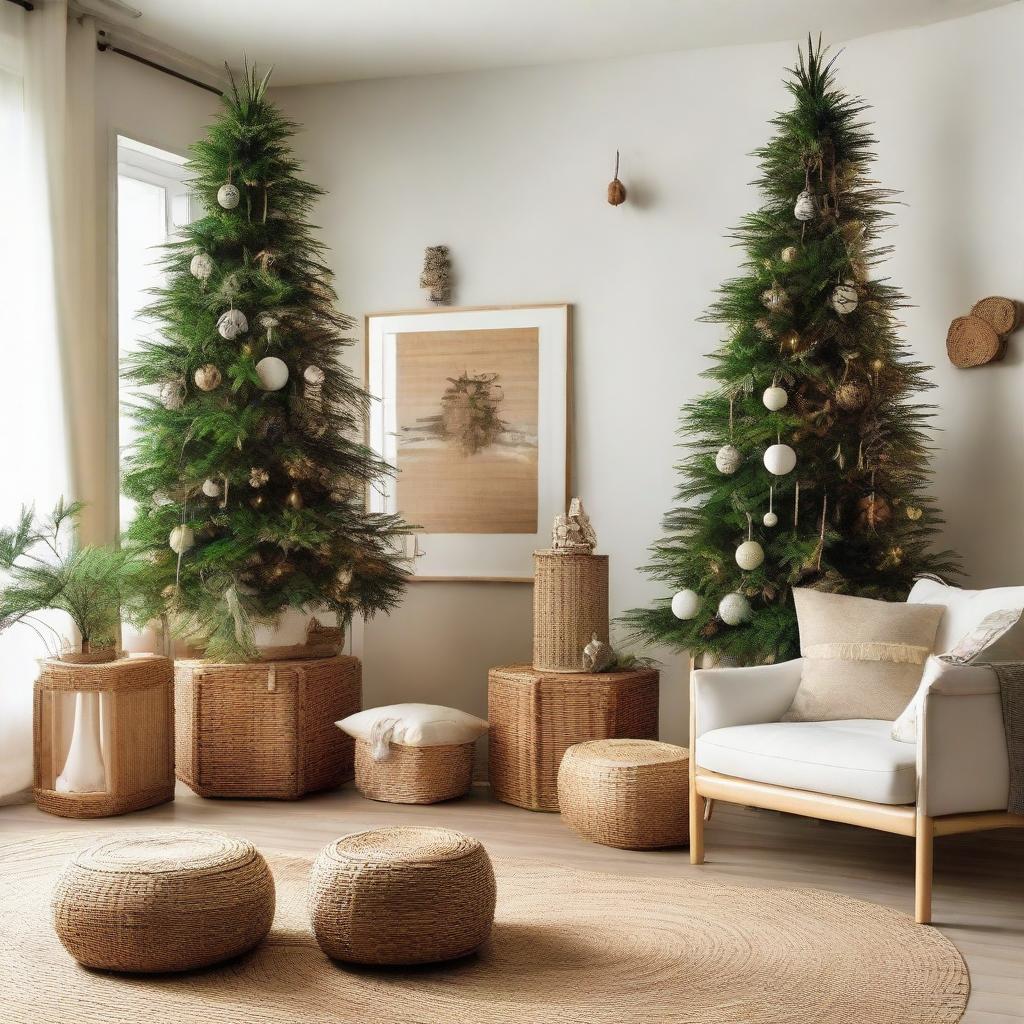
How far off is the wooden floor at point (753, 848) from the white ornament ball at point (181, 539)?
876 millimetres

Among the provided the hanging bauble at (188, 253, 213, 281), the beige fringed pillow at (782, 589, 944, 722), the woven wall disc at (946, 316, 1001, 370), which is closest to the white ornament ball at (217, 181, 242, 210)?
the hanging bauble at (188, 253, 213, 281)

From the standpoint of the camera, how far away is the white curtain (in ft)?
13.5

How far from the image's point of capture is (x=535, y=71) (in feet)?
16.0

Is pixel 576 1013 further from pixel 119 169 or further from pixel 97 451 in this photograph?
pixel 119 169

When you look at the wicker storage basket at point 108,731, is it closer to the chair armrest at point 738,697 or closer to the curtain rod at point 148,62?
the chair armrest at point 738,697

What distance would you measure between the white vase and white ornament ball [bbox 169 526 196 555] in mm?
567

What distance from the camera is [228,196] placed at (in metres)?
4.21

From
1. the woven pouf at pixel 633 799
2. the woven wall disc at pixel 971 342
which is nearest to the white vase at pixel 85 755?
the woven pouf at pixel 633 799

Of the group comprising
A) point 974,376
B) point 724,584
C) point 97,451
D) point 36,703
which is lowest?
point 36,703

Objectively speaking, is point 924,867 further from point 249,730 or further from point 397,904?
point 249,730

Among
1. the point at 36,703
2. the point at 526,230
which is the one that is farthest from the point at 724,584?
the point at 36,703

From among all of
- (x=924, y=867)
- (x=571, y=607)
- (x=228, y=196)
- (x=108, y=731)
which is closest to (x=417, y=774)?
(x=571, y=607)

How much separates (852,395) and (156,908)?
2.62m

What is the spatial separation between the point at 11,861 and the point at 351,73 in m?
3.29
